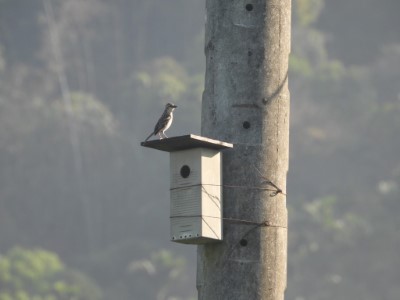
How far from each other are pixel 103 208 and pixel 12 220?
740 cm

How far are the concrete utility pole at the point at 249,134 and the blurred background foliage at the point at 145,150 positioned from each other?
84385 mm

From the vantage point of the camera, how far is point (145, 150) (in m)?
128

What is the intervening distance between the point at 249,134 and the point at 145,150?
117603 mm

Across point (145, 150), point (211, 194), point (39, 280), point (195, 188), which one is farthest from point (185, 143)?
point (145, 150)

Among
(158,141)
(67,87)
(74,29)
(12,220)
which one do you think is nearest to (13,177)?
(12,220)

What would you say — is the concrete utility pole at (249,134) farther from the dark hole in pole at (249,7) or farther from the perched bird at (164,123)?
the perched bird at (164,123)

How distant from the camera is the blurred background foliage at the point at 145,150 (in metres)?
104

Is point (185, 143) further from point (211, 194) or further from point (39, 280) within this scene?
point (39, 280)

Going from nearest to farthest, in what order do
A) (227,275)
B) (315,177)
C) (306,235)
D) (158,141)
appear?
1. (227,275)
2. (158,141)
3. (306,235)
4. (315,177)

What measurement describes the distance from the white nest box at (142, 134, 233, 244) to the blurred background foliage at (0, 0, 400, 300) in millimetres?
83890

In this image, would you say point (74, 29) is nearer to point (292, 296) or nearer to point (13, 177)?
point (13, 177)

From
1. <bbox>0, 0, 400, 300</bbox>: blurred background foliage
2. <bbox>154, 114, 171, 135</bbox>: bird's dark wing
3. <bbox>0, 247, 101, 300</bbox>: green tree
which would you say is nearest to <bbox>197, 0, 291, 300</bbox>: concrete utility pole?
<bbox>154, 114, 171, 135</bbox>: bird's dark wing

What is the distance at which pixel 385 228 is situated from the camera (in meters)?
106

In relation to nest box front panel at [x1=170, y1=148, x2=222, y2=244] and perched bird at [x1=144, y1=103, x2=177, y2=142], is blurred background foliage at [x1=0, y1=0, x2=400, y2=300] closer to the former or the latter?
perched bird at [x1=144, y1=103, x2=177, y2=142]
